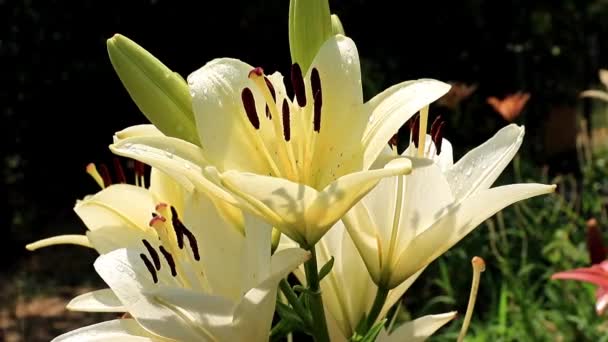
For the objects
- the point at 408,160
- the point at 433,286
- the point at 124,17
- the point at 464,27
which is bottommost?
the point at 433,286

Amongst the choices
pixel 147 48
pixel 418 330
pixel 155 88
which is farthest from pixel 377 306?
pixel 147 48

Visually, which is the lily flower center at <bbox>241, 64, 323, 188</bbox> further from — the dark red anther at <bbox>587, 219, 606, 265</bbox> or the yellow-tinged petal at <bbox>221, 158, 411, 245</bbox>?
the dark red anther at <bbox>587, 219, 606, 265</bbox>

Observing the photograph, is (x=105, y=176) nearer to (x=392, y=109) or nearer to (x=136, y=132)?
(x=136, y=132)

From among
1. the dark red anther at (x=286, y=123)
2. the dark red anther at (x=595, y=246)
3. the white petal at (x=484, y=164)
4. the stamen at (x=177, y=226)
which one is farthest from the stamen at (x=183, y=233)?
the dark red anther at (x=595, y=246)

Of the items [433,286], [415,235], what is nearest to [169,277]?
[415,235]

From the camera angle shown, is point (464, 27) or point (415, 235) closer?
point (415, 235)

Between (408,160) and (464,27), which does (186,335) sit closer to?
(408,160)
